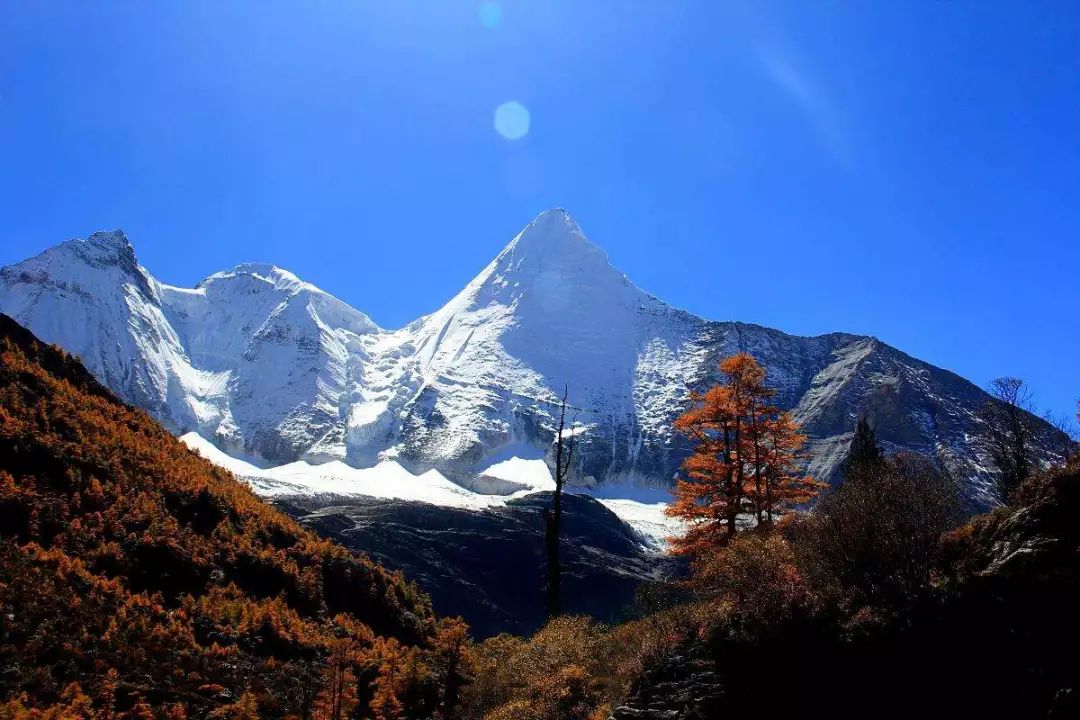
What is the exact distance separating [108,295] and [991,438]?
206m

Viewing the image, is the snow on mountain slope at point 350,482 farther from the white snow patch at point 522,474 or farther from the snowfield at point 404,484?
the white snow patch at point 522,474

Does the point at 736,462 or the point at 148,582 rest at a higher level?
the point at 736,462

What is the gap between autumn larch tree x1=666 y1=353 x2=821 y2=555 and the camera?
2317cm

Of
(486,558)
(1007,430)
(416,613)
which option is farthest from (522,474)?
(416,613)

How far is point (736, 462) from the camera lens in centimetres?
2378

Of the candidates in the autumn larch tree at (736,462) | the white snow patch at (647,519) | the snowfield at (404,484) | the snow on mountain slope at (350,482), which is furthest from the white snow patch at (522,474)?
the autumn larch tree at (736,462)

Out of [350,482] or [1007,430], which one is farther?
[350,482]

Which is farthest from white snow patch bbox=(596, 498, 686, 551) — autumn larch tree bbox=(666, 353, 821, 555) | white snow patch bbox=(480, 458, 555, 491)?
autumn larch tree bbox=(666, 353, 821, 555)

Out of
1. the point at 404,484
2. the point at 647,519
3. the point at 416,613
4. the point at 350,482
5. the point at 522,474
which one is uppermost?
the point at 522,474

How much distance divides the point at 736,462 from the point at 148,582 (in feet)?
53.5

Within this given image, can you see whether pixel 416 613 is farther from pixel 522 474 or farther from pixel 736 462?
pixel 522 474

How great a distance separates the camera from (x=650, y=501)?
582 feet

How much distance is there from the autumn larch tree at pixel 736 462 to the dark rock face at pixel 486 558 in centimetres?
5138

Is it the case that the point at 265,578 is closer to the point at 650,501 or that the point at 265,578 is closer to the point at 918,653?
the point at 918,653
